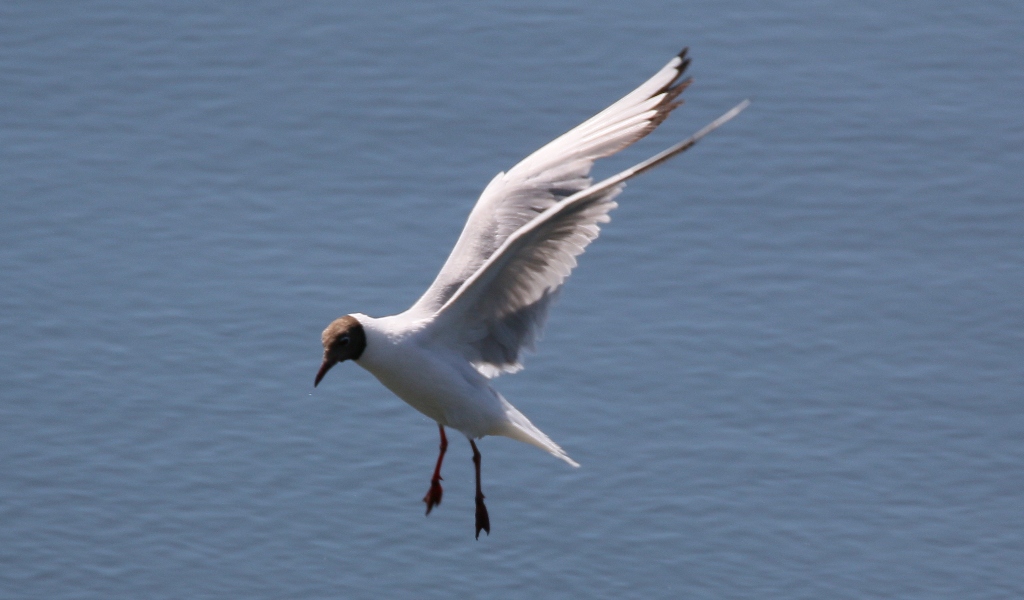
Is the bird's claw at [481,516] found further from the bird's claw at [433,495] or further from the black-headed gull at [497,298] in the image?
the bird's claw at [433,495]

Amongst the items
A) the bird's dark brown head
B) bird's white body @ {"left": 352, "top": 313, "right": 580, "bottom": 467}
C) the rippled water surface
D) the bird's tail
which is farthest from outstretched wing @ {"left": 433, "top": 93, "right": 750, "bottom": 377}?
the rippled water surface

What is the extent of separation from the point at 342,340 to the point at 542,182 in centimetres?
180

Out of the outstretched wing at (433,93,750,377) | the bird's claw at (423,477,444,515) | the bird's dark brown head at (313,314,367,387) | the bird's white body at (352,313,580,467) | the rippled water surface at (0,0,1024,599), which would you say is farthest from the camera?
the rippled water surface at (0,0,1024,599)

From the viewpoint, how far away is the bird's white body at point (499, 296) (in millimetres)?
8664

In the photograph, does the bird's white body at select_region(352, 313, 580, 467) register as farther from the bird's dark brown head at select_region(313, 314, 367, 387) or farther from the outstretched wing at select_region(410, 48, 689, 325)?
the outstretched wing at select_region(410, 48, 689, 325)

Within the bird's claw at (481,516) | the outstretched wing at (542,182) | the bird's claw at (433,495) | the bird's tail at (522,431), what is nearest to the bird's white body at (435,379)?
the bird's tail at (522,431)

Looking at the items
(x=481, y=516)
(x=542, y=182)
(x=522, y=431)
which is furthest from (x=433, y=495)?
(x=542, y=182)

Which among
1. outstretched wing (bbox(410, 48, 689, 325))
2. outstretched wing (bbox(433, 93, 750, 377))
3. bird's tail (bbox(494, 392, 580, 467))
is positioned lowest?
bird's tail (bbox(494, 392, 580, 467))

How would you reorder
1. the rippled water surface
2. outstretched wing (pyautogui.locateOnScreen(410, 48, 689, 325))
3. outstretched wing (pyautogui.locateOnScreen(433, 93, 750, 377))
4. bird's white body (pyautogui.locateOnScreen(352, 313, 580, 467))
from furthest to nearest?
the rippled water surface → outstretched wing (pyautogui.locateOnScreen(410, 48, 689, 325)) → bird's white body (pyautogui.locateOnScreen(352, 313, 580, 467)) → outstretched wing (pyautogui.locateOnScreen(433, 93, 750, 377))

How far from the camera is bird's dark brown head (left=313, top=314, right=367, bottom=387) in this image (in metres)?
8.62

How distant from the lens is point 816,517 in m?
12.5

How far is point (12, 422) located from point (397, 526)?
9.95ft

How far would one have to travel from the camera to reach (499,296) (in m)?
9.17

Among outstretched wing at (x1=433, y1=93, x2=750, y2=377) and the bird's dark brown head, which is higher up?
outstretched wing at (x1=433, y1=93, x2=750, y2=377)
